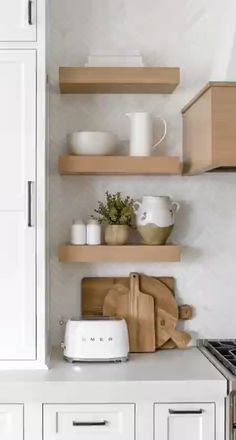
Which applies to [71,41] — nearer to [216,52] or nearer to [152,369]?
[216,52]

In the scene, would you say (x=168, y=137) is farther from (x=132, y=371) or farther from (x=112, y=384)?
(x=112, y=384)

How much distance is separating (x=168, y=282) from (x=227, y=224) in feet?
1.22

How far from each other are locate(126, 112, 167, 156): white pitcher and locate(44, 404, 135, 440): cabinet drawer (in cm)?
105

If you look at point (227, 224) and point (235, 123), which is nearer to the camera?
point (235, 123)

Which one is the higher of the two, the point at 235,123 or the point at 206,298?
the point at 235,123

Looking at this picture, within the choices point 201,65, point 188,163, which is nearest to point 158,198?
point 188,163

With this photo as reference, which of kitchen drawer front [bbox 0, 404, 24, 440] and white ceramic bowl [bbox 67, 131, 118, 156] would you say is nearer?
kitchen drawer front [bbox 0, 404, 24, 440]

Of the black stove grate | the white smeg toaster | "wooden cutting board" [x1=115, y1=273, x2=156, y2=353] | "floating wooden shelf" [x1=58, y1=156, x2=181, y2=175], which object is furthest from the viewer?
"wooden cutting board" [x1=115, y1=273, x2=156, y2=353]

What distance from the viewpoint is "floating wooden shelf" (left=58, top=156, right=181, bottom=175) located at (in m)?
2.84

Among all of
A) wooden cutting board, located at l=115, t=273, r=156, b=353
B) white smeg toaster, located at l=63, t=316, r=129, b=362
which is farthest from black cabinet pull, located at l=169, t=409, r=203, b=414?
wooden cutting board, located at l=115, t=273, r=156, b=353

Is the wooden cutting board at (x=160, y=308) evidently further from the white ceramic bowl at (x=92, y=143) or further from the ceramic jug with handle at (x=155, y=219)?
the white ceramic bowl at (x=92, y=143)

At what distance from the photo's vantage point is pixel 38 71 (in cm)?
262

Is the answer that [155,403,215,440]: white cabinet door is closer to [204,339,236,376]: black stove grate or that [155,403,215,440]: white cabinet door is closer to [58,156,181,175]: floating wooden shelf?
[204,339,236,376]: black stove grate

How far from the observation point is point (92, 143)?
2869 millimetres
